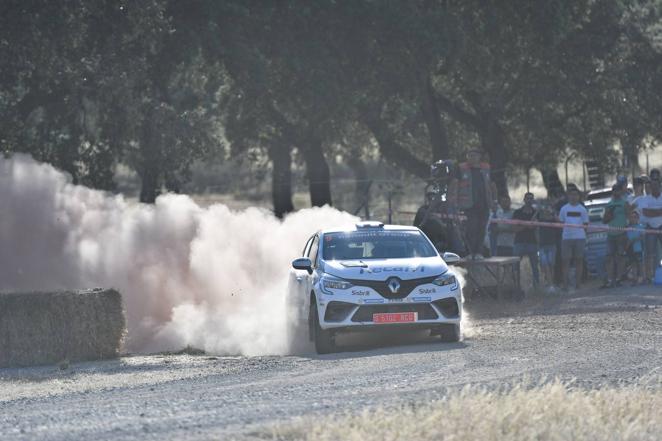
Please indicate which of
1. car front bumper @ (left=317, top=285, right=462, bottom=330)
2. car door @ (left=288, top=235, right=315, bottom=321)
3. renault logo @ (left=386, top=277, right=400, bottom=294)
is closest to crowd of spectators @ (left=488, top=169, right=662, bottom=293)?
car door @ (left=288, top=235, right=315, bottom=321)

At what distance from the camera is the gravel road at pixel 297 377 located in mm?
10680

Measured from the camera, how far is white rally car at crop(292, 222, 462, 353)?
16.2 m

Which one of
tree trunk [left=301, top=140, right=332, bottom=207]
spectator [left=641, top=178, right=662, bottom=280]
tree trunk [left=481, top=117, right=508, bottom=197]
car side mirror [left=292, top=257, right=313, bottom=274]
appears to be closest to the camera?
car side mirror [left=292, top=257, right=313, bottom=274]

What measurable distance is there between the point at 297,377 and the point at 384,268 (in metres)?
3.14

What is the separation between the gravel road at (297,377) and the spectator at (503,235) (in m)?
Answer: 6.39

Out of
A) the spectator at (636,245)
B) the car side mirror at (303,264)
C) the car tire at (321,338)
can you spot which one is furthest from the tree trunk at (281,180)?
the car tire at (321,338)

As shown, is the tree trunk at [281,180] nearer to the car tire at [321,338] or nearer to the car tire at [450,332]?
the car tire at [321,338]

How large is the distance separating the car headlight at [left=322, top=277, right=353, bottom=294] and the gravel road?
0.81 meters

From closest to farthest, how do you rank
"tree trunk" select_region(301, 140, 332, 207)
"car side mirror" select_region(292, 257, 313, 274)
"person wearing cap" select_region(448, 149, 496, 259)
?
"car side mirror" select_region(292, 257, 313, 274), "person wearing cap" select_region(448, 149, 496, 259), "tree trunk" select_region(301, 140, 332, 207)

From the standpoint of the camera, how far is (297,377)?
13742 millimetres

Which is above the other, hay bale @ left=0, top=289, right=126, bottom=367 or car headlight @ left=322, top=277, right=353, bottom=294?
car headlight @ left=322, top=277, right=353, bottom=294

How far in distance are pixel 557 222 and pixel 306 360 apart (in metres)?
10.5

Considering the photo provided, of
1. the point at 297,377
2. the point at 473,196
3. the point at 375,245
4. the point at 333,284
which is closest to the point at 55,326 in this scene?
the point at 333,284

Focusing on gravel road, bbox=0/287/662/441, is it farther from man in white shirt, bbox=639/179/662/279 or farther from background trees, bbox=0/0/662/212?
background trees, bbox=0/0/662/212
